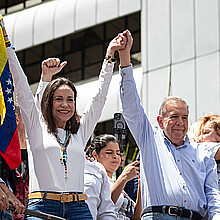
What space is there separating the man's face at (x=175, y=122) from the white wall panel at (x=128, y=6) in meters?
12.1

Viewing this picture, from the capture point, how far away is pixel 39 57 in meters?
20.5

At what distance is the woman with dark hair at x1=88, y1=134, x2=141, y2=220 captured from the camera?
589 centimetres

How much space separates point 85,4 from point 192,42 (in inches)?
165

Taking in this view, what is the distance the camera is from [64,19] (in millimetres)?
18594

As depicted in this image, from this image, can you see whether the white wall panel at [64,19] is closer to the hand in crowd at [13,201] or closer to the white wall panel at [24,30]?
the white wall panel at [24,30]

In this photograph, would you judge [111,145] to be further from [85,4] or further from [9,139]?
[85,4]

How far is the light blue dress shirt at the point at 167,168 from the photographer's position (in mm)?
4922

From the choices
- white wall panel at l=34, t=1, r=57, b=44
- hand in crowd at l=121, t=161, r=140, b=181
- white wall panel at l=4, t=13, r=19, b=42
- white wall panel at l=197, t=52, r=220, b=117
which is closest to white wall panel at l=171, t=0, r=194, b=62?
white wall panel at l=197, t=52, r=220, b=117

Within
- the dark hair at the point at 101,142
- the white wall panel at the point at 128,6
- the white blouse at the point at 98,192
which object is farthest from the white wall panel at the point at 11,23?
the white blouse at the point at 98,192

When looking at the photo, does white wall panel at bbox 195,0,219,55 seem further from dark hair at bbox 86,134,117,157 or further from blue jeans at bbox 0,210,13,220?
blue jeans at bbox 0,210,13,220

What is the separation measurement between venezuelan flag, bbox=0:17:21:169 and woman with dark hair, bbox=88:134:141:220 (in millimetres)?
1450

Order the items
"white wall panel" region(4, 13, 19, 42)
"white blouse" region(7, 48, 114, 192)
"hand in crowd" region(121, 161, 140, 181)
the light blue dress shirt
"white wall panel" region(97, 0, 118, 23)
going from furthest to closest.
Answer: "white wall panel" region(4, 13, 19, 42), "white wall panel" region(97, 0, 118, 23), "hand in crowd" region(121, 161, 140, 181), the light blue dress shirt, "white blouse" region(7, 48, 114, 192)

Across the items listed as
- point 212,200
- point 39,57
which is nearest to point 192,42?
point 39,57

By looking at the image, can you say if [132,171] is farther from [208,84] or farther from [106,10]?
[106,10]
